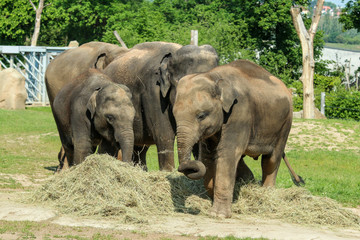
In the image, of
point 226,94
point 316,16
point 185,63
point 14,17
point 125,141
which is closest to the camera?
point 226,94

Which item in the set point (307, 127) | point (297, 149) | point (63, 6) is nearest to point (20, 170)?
point (297, 149)

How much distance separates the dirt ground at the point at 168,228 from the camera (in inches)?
320

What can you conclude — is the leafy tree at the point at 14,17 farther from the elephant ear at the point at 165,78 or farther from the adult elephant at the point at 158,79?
the elephant ear at the point at 165,78

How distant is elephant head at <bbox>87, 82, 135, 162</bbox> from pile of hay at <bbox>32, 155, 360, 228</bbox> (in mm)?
571

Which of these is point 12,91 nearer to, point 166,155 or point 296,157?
point 296,157

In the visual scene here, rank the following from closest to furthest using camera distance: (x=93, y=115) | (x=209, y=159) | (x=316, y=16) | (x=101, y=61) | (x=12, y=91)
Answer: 1. (x=209, y=159)
2. (x=93, y=115)
3. (x=101, y=61)
4. (x=316, y=16)
5. (x=12, y=91)

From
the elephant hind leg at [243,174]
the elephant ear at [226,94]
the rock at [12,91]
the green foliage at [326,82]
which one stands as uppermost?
the elephant ear at [226,94]

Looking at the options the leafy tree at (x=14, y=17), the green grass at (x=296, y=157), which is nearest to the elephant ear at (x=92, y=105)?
the green grass at (x=296, y=157)

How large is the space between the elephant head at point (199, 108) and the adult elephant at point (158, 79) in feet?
5.12

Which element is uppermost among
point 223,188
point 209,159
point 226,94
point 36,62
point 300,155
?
point 226,94

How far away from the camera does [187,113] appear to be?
8820 millimetres

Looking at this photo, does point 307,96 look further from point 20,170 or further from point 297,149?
point 20,170

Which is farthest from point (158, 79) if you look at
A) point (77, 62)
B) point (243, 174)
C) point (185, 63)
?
point (77, 62)

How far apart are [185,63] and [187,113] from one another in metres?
2.12
